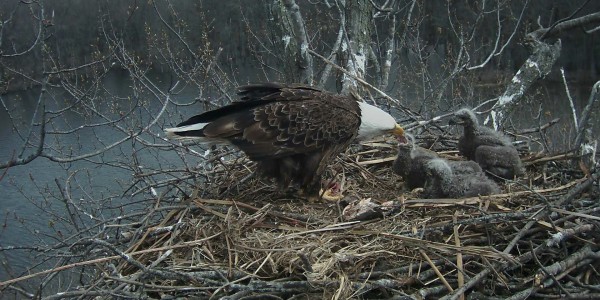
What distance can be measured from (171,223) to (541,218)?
2.26m

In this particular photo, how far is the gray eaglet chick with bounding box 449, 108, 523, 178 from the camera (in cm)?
457

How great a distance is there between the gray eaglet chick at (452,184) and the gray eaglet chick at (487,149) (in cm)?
29

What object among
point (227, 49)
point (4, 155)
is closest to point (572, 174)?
point (227, 49)

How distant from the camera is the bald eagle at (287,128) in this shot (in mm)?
4336

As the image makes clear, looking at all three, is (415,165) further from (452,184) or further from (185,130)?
(185,130)

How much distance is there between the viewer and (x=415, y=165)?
4555 millimetres

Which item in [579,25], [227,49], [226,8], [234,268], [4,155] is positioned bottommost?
[234,268]

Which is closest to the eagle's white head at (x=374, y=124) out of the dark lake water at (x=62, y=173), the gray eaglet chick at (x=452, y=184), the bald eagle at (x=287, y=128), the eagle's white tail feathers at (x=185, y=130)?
the bald eagle at (x=287, y=128)

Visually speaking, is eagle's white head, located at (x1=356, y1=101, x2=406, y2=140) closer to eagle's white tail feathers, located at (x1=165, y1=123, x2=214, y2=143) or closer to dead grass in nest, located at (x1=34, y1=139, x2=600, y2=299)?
dead grass in nest, located at (x1=34, y1=139, x2=600, y2=299)

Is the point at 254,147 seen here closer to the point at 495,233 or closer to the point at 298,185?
the point at 298,185

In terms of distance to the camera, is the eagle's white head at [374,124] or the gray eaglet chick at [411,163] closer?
→ the gray eaglet chick at [411,163]

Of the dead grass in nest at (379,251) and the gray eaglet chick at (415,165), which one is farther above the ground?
the gray eaglet chick at (415,165)

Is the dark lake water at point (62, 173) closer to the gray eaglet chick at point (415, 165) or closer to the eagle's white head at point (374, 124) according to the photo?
the eagle's white head at point (374, 124)

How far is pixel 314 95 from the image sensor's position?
4508mm
